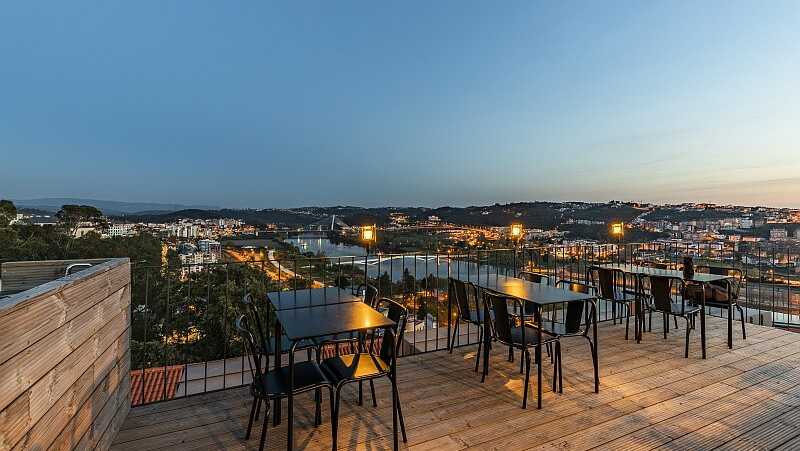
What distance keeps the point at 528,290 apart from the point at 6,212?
21.8m

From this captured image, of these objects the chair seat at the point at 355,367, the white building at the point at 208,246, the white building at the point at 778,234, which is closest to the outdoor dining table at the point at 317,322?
the chair seat at the point at 355,367

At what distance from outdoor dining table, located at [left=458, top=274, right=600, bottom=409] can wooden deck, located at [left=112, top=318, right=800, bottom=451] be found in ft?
0.79

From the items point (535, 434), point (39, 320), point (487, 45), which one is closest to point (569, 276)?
point (535, 434)

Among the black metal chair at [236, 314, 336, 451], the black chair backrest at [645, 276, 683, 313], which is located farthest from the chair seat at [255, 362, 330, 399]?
the black chair backrest at [645, 276, 683, 313]

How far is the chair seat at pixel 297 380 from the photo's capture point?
82.2 inches

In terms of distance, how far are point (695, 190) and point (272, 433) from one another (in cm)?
2207

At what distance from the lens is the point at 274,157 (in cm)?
2756

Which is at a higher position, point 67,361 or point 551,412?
point 67,361

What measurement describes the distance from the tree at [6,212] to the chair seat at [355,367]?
66.4 ft

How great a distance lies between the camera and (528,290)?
3.51 m

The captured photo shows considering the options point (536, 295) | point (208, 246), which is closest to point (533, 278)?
point (536, 295)

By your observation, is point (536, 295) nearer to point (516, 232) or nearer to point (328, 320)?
point (328, 320)

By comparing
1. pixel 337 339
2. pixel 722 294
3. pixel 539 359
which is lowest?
pixel 539 359

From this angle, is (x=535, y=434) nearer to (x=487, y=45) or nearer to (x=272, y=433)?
(x=272, y=433)
